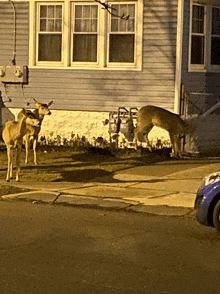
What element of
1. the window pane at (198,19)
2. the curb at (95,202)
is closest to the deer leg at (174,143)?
the window pane at (198,19)

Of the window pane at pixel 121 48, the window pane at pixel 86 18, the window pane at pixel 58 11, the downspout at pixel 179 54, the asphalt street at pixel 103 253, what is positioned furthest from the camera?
the window pane at pixel 58 11

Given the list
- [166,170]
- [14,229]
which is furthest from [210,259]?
[166,170]

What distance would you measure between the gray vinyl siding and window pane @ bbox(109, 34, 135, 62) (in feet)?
1.32

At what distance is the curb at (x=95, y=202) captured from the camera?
10617 millimetres

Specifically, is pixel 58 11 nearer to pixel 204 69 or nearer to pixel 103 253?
pixel 204 69

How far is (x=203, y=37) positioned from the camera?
18.7m

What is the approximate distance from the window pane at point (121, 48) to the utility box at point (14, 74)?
2654 millimetres

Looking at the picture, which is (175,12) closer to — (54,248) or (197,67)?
(197,67)

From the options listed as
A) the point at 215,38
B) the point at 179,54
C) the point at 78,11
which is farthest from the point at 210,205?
the point at 78,11

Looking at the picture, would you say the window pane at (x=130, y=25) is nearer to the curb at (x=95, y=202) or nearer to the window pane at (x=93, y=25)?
the window pane at (x=93, y=25)

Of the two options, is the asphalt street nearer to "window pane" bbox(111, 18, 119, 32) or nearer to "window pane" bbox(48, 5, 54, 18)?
"window pane" bbox(111, 18, 119, 32)

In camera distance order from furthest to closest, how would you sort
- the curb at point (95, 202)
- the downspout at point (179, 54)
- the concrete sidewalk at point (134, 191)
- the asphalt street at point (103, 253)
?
the downspout at point (179, 54) < the concrete sidewalk at point (134, 191) < the curb at point (95, 202) < the asphalt street at point (103, 253)

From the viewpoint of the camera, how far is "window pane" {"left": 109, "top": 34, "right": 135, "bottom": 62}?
1873 cm

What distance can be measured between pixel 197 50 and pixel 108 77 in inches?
101
